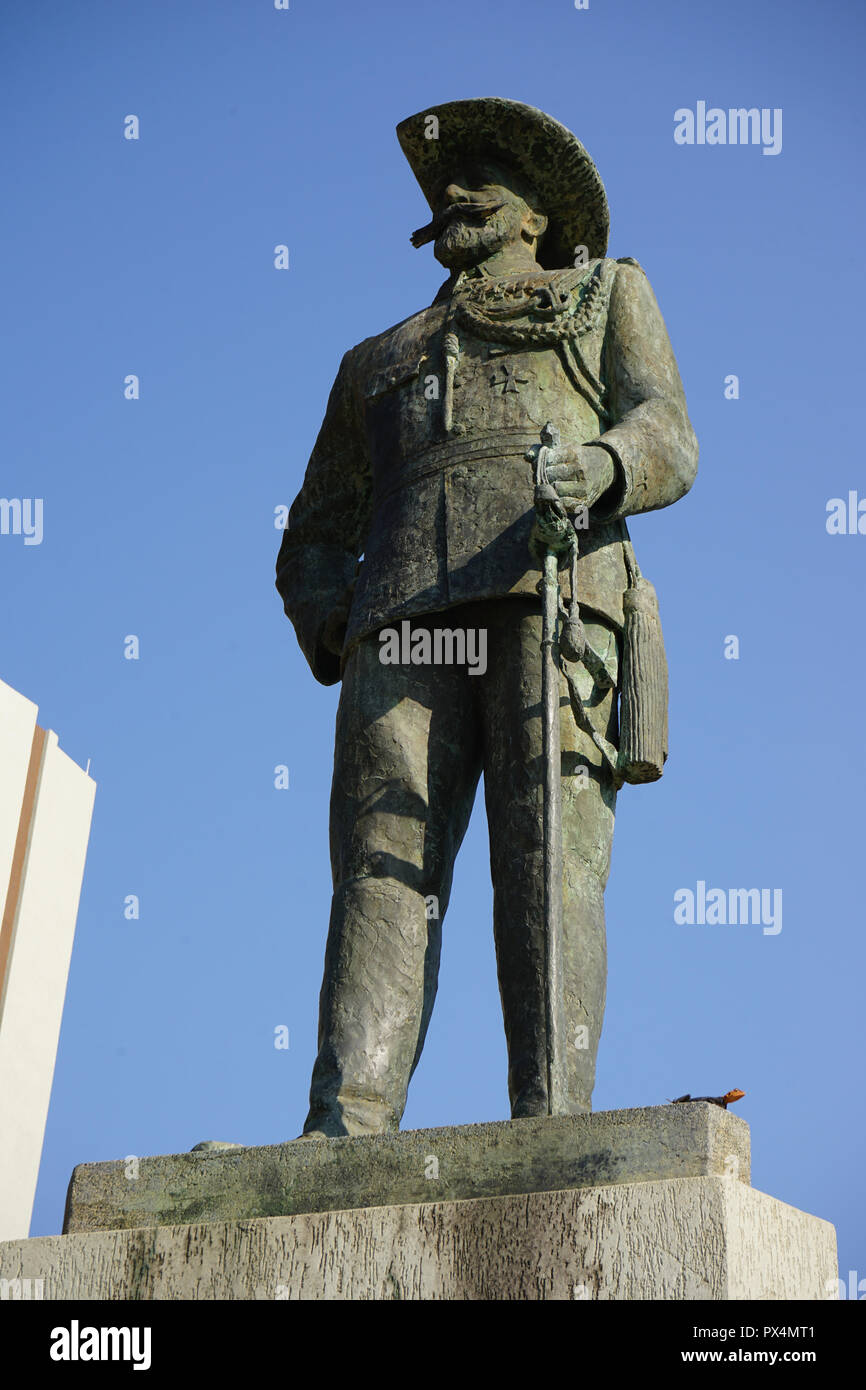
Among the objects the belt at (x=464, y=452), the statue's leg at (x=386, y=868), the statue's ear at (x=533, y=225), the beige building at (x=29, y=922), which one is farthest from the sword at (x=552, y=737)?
the beige building at (x=29, y=922)

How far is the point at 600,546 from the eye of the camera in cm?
657

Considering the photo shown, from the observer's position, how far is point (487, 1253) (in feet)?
16.3

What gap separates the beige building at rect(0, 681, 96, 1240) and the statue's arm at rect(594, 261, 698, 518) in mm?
24931

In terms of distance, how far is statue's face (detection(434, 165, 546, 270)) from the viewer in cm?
719

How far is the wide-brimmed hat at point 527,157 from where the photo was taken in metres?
7.20

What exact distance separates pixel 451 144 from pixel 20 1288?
468 cm

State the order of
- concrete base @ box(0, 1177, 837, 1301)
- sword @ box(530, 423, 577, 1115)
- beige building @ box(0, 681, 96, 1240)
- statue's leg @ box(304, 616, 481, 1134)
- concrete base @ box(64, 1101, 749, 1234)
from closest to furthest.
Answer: concrete base @ box(0, 1177, 837, 1301) → concrete base @ box(64, 1101, 749, 1234) → sword @ box(530, 423, 577, 1115) → statue's leg @ box(304, 616, 481, 1134) → beige building @ box(0, 681, 96, 1240)

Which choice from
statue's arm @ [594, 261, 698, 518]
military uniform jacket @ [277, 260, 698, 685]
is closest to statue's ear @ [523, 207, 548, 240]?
military uniform jacket @ [277, 260, 698, 685]

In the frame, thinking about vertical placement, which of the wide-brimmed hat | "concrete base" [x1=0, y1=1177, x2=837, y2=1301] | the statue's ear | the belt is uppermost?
the wide-brimmed hat

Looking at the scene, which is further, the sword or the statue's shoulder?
the statue's shoulder

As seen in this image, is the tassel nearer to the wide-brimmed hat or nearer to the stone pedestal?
the stone pedestal

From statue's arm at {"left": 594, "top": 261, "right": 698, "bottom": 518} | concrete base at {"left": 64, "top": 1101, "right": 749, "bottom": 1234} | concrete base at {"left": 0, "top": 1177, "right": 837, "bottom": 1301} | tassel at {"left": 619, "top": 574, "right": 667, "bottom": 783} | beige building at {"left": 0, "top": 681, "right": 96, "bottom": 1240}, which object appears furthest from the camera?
beige building at {"left": 0, "top": 681, "right": 96, "bottom": 1240}

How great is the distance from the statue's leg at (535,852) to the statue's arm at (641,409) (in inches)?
21.0

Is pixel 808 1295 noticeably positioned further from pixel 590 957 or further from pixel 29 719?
pixel 29 719
